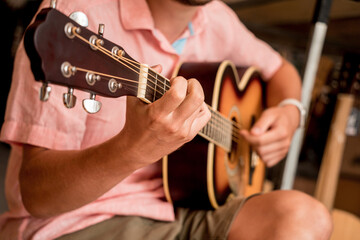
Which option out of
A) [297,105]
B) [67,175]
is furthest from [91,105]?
[297,105]

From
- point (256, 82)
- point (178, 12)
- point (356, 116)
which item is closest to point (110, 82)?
point (178, 12)

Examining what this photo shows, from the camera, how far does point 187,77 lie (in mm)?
704

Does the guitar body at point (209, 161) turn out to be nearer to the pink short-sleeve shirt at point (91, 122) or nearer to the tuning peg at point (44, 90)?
the pink short-sleeve shirt at point (91, 122)

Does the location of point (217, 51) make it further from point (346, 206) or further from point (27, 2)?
point (346, 206)

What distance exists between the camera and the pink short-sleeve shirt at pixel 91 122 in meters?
0.55

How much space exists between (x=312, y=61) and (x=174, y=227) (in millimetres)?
647

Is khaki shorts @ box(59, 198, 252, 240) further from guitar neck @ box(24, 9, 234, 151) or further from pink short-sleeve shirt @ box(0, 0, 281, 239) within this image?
guitar neck @ box(24, 9, 234, 151)

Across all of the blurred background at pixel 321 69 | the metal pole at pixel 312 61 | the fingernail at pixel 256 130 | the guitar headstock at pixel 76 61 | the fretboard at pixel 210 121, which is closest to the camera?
the guitar headstock at pixel 76 61

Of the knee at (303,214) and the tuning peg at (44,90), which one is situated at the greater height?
the tuning peg at (44,90)

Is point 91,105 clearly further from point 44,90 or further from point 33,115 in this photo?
point 33,115

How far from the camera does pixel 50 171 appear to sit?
0.55 meters

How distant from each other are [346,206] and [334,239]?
0.78 metres

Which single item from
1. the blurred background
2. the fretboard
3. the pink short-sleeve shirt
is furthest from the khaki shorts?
the blurred background

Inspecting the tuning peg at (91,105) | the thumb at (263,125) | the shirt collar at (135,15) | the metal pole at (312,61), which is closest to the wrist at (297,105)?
the metal pole at (312,61)
